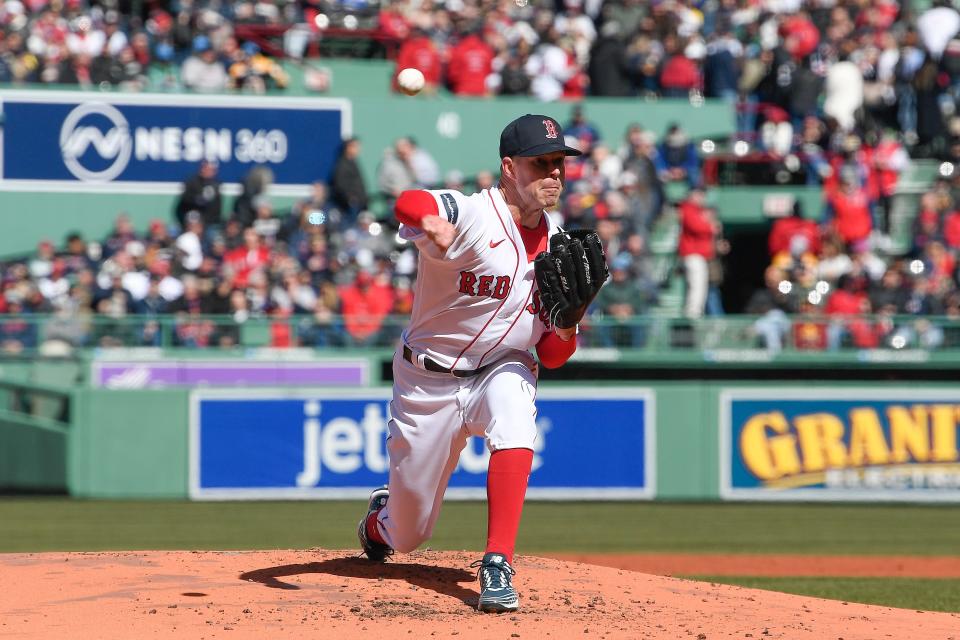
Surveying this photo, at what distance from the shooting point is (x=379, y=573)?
6750 mm

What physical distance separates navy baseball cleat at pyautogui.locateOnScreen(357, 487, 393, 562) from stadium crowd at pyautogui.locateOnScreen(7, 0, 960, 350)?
25.1ft

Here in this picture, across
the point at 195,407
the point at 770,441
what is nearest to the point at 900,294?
the point at 770,441

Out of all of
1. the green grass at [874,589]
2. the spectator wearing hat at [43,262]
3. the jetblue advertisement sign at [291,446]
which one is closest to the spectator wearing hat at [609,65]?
the jetblue advertisement sign at [291,446]

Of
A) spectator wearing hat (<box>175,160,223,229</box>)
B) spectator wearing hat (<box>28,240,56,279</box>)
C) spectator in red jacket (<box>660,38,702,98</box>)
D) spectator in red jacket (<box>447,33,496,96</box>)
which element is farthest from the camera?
spectator in red jacket (<box>660,38,702,98</box>)

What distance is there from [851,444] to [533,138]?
399 inches

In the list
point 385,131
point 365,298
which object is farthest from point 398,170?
point 365,298

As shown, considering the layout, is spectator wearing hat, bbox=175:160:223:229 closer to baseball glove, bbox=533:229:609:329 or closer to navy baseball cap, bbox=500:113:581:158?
navy baseball cap, bbox=500:113:581:158

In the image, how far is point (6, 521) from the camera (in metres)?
13.2

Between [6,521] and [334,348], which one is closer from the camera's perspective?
[6,521]

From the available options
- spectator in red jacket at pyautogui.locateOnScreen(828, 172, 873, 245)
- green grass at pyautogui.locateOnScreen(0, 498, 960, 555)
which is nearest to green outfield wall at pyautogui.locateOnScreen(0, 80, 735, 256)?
spectator in red jacket at pyautogui.locateOnScreen(828, 172, 873, 245)

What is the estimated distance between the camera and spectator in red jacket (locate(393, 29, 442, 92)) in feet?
63.1

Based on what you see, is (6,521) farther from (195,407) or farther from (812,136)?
(812,136)

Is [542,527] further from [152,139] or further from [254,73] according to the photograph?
[254,73]

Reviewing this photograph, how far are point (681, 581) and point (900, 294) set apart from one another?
33.2ft
